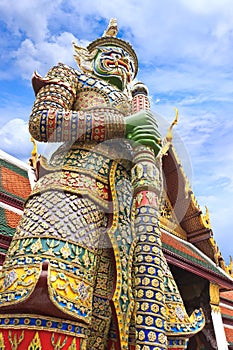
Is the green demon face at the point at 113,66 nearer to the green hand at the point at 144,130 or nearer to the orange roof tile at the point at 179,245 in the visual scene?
the green hand at the point at 144,130

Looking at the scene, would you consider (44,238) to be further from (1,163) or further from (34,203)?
(1,163)

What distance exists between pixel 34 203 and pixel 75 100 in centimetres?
103

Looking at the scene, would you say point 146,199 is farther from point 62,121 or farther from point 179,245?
point 179,245

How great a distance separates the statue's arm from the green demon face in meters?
0.74

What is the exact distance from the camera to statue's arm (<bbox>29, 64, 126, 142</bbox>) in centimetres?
233

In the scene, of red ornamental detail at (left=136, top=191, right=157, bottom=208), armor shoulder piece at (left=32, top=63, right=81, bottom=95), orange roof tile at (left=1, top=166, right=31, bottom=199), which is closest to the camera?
red ornamental detail at (left=136, top=191, right=157, bottom=208)

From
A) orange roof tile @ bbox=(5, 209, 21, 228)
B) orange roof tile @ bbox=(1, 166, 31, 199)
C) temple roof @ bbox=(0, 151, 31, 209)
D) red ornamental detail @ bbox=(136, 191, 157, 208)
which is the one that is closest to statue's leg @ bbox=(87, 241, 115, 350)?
red ornamental detail @ bbox=(136, 191, 157, 208)

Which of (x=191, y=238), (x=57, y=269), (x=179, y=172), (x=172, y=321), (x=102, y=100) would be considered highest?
(x=179, y=172)

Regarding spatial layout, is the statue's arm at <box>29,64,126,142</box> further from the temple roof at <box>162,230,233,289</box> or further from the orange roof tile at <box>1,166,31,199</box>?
the temple roof at <box>162,230,233,289</box>

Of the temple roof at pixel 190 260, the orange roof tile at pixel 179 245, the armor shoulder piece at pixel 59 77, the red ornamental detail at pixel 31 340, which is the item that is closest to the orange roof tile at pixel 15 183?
the armor shoulder piece at pixel 59 77

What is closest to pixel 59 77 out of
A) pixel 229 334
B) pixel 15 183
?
pixel 15 183

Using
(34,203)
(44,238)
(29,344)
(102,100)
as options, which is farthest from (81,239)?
(102,100)

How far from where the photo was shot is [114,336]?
2117 millimetres

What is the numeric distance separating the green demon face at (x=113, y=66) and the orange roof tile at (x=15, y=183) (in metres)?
1.76
